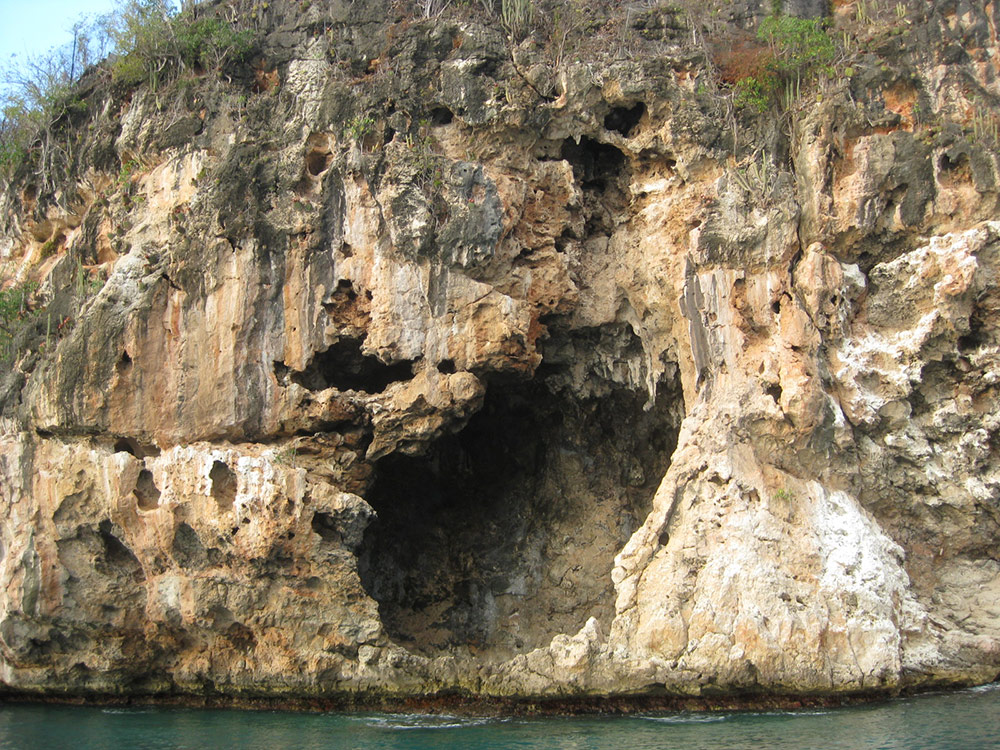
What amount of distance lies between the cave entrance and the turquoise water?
4122 mm

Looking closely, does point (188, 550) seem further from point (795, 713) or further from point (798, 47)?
point (798, 47)

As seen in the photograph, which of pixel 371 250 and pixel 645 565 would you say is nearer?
pixel 645 565

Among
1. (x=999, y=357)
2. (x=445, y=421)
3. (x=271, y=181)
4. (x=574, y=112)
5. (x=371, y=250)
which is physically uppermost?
(x=574, y=112)

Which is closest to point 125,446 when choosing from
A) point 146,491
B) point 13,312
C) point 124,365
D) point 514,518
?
point 146,491

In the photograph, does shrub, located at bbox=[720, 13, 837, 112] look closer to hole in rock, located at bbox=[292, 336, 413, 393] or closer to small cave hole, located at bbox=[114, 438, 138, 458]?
hole in rock, located at bbox=[292, 336, 413, 393]

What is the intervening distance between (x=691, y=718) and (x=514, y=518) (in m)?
6.78

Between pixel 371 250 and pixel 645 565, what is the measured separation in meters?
6.45

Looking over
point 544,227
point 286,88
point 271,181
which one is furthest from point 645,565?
point 286,88

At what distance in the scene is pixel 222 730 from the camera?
12.7 meters

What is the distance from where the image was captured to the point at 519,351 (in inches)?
587

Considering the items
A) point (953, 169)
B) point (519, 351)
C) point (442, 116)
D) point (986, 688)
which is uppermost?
point (442, 116)

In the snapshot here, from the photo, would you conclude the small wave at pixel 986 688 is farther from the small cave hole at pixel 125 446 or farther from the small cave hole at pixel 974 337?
the small cave hole at pixel 125 446

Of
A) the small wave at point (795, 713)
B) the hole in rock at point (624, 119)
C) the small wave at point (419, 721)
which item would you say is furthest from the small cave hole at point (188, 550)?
the hole in rock at point (624, 119)

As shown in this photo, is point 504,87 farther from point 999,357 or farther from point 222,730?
point 222,730
